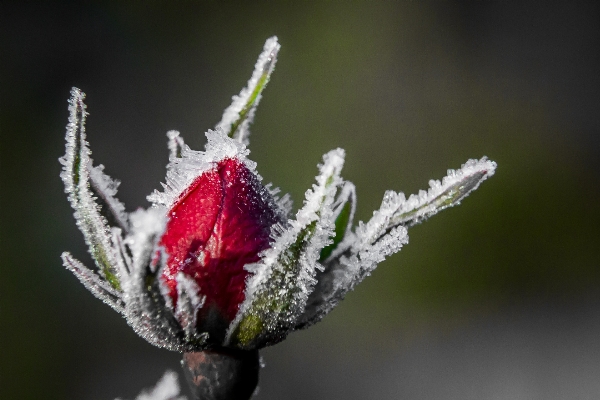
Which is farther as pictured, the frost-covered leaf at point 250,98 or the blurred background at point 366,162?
the blurred background at point 366,162

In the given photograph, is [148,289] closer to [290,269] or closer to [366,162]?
[290,269]

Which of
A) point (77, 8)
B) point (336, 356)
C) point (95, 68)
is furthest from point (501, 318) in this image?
point (77, 8)

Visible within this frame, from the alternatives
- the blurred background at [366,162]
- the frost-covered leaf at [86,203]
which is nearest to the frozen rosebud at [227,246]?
the frost-covered leaf at [86,203]

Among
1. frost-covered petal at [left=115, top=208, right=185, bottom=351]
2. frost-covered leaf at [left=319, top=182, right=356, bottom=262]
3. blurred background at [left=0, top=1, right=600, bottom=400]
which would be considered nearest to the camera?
frost-covered petal at [left=115, top=208, right=185, bottom=351]

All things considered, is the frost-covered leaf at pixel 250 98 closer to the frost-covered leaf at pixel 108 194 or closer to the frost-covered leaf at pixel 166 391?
the frost-covered leaf at pixel 108 194

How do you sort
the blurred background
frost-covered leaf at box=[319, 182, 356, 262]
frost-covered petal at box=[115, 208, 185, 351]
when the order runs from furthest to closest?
1. the blurred background
2. frost-covered leaf at box=[319, 182, 356, 262]
3. frost-covered petal at box=[115, 208, 185, 351]

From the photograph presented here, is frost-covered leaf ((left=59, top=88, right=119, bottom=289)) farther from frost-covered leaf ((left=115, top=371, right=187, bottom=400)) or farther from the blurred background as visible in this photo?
the blurred background

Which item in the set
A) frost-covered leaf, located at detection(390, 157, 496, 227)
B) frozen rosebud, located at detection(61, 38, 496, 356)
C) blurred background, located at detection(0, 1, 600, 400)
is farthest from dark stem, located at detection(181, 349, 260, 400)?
blurred background, located at detection(0, 1, 600, 400)
